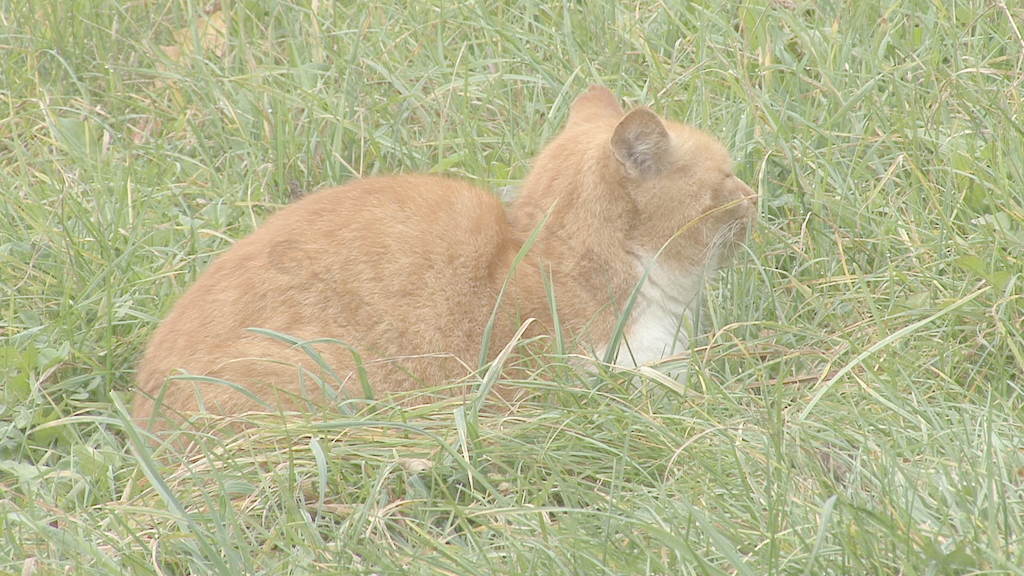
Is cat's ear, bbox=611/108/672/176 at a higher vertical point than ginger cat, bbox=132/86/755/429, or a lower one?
higher

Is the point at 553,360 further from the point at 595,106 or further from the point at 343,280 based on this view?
the point at 595,106

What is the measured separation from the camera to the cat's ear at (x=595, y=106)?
4691 mm

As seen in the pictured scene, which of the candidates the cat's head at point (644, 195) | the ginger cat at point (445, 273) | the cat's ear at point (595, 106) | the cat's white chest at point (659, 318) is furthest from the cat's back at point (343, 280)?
the cat's ear at point (595, 106)

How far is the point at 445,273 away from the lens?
160 inches

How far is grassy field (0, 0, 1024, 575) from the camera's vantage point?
3.09 m

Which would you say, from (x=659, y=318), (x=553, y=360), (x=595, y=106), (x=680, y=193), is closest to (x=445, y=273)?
(x=553, y=360)

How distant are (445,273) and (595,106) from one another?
3.16ft

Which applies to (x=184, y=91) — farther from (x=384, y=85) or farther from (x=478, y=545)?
(x=478, y=545)

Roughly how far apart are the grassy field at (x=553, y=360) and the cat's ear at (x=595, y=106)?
0.36m

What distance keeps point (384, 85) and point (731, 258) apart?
176 centimetres

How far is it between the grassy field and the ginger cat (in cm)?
19

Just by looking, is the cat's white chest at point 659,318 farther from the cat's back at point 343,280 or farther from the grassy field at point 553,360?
the cat's back at point 343,280

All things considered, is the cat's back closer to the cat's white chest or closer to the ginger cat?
the ginger cat

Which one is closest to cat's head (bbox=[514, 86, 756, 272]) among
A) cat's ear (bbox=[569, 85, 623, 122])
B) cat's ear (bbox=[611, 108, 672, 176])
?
cat's ear (bbox=[611, 108, 672, 176])
